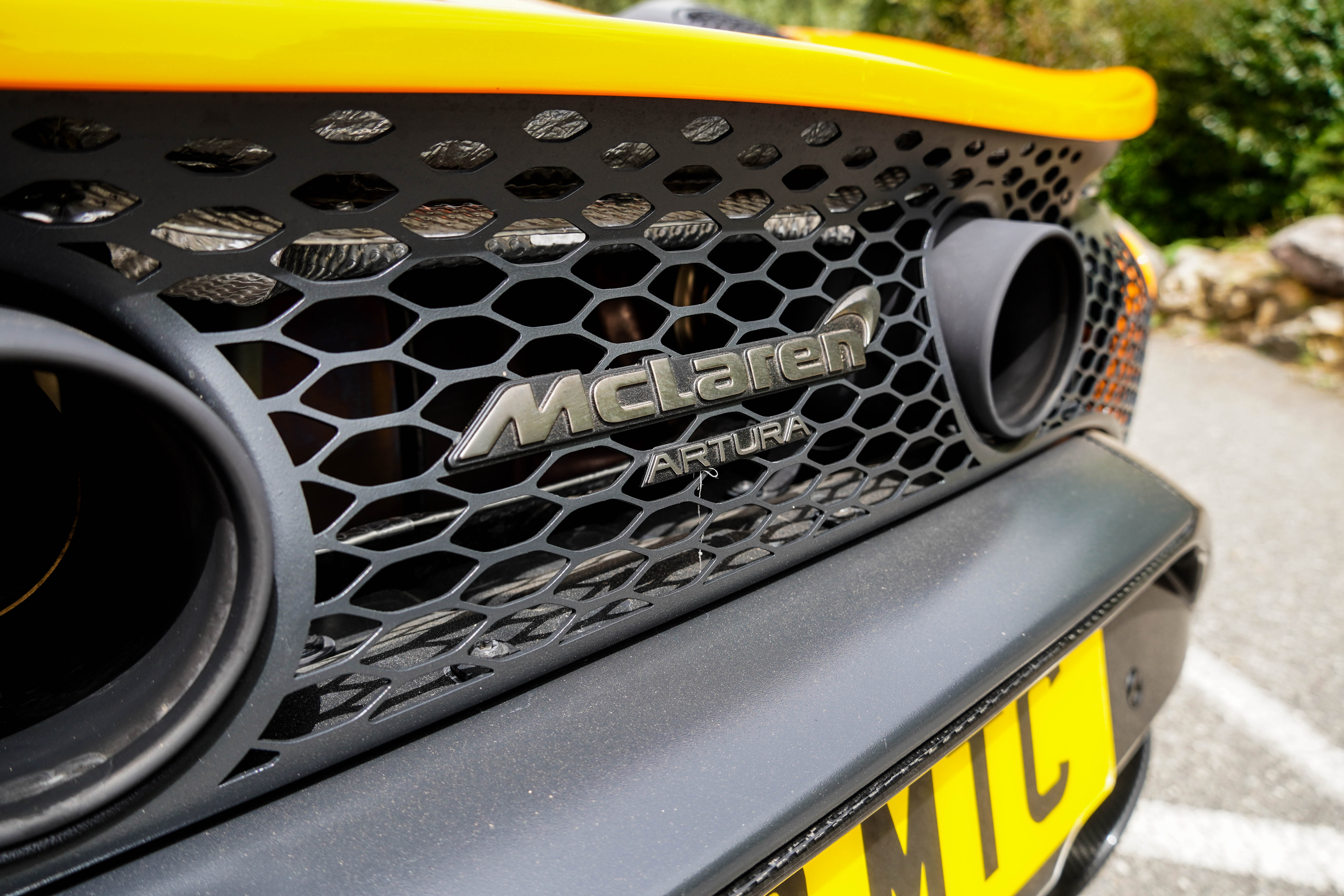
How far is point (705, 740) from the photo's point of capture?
729 millimetres

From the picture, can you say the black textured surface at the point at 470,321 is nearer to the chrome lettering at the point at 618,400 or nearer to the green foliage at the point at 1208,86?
the chrome lettering at the point at 618,400

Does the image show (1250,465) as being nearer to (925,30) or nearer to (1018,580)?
(1018,580)

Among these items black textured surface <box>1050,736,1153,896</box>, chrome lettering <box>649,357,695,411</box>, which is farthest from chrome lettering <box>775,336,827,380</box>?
black textured surface <box>1050,736,1153,896</box>

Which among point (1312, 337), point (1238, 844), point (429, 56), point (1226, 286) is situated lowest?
point (1312, 337)

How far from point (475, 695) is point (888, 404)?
659 millimetres

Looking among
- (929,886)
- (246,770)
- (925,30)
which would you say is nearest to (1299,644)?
(929,886)

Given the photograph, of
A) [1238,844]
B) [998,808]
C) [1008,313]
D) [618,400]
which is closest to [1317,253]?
[1238,844]

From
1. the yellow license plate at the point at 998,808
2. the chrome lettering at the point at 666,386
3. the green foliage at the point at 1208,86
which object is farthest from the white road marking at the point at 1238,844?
the green foliage at the point at 1208,86

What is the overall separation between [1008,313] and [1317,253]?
5.62 meters

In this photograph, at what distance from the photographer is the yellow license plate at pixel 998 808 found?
2.63 ft

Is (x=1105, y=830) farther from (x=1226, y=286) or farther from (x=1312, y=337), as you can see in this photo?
(x=1226, y=286)

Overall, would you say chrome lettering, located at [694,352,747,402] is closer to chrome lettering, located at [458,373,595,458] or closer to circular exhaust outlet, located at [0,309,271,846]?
chrome lettering, located at [458,373,595,458]

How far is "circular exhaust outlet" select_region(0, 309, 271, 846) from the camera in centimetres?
54

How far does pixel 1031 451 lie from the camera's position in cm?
124
